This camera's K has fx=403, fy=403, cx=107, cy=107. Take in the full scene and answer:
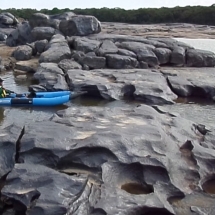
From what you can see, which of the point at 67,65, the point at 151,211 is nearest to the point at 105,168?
the point at 151,211

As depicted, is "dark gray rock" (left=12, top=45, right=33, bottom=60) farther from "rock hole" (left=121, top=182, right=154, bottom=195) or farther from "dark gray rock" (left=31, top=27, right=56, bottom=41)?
"rock hole" (left=121, top=182, right=154, bottom=195)

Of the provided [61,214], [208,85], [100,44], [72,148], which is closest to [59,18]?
[100,44]

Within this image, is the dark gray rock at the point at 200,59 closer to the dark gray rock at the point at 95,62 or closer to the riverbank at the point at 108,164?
the dark gray rock at the point at 95,62

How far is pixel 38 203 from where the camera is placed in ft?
19.9

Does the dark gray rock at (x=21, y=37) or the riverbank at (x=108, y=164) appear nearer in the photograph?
the riverbank at (x=108, y=164)

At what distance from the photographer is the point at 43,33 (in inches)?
1021

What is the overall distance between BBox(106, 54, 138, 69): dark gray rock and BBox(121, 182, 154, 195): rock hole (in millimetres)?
11991

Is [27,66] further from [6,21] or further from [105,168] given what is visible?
[6,21]

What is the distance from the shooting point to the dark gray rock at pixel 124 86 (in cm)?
1460

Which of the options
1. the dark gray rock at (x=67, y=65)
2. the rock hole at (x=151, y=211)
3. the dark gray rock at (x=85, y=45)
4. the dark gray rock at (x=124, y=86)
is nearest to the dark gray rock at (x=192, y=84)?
the dark gray rock at (x=124, y=86)

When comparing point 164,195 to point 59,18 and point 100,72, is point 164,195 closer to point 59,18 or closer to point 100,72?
point 100,72

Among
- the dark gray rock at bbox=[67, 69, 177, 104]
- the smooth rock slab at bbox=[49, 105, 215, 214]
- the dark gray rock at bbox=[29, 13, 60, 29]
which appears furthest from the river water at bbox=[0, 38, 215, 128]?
the dark gray rock at bbox=[29, 13, 60, 29]

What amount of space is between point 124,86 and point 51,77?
3082 millimetres

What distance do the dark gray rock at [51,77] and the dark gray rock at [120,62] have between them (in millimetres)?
2624
